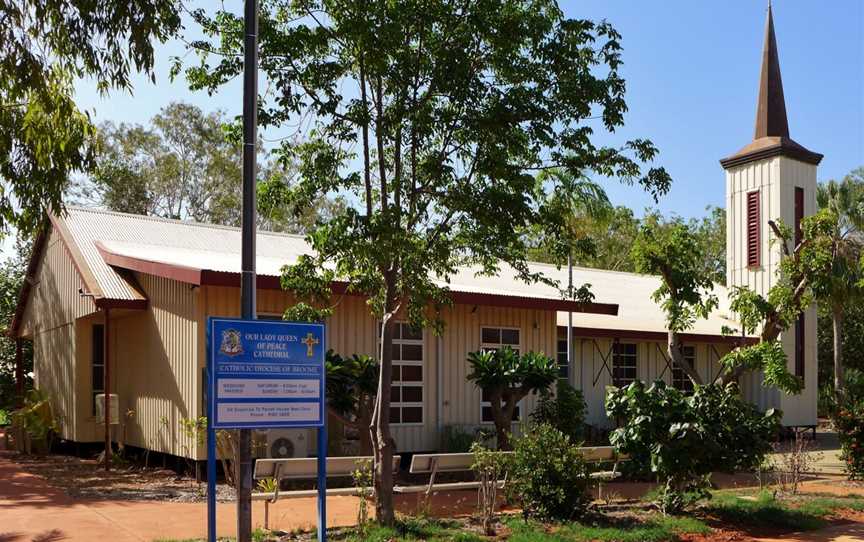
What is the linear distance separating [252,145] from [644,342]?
17.0 meters

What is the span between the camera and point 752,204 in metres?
26.1


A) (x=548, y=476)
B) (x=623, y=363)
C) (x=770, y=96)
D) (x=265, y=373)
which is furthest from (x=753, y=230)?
(x=265, y=373)

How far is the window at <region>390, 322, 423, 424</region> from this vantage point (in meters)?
17.1

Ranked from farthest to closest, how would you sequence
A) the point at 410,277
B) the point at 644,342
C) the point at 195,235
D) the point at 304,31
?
the point at 644,342 → the point at 195,235 → the point at 410,277 → the point at 304,31

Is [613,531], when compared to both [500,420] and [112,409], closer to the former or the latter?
[500,420]

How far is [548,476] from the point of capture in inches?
444

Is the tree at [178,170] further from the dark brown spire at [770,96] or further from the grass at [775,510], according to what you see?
the grass at [775,510]

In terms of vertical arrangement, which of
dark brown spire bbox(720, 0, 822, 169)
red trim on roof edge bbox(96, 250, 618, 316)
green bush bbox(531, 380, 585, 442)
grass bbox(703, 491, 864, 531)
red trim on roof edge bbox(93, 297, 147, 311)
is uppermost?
dark brown spire bbox(720, 0, 822, 169)

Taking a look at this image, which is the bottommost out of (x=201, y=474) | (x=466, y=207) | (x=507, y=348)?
(x=201, y=474)

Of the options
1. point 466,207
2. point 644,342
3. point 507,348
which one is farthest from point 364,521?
point 644,342

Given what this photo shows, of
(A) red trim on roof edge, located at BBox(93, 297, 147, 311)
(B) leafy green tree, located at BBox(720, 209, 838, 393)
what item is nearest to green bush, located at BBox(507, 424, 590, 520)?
(B) leafy green tree, located at BBox(720, 209, 838, 393)

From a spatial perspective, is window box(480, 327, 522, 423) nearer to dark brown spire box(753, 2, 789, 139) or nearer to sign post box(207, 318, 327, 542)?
sign post box(207, 318, 327, 542)

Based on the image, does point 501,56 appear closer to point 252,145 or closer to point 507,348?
point 252,145

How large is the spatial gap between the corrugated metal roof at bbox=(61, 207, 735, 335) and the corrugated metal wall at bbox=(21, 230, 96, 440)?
77 centimetres
